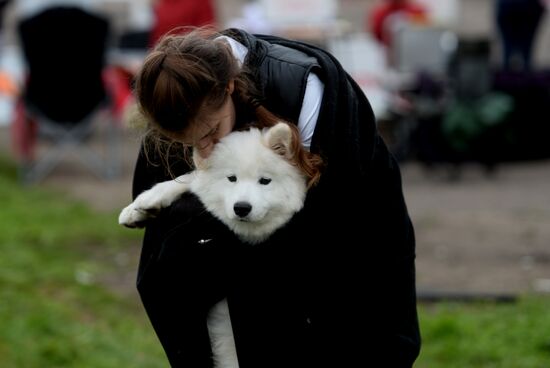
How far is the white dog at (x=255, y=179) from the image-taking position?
3561 millimetres

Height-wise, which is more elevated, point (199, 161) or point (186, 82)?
point (186, 82)

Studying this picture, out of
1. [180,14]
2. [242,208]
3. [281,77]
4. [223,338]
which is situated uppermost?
[281,77]

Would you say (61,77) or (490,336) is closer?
(490,336)

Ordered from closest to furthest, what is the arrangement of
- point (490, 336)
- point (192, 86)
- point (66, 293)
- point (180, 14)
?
point (192, 86)
point (490, 336)
point (66, 293)
point (180, 14)

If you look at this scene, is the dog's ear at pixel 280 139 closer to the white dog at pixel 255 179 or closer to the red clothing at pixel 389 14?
the white dog at pixel 255 179

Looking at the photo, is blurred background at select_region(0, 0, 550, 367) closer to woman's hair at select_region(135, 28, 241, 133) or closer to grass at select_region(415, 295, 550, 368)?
grass at select_region(415, 295, 550, 368)

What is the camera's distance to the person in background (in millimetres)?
15977

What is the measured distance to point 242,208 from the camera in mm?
3541

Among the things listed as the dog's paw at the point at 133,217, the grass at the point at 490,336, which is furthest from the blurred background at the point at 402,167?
the dog's paw at the point at 133,217

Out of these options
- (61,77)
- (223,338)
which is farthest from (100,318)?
(61,77)

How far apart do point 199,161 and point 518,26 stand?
12951 mm

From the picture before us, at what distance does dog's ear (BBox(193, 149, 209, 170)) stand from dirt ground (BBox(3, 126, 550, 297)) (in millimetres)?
3574

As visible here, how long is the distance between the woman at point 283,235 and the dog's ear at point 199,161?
0.10ft

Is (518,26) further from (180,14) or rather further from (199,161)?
(199,161)
